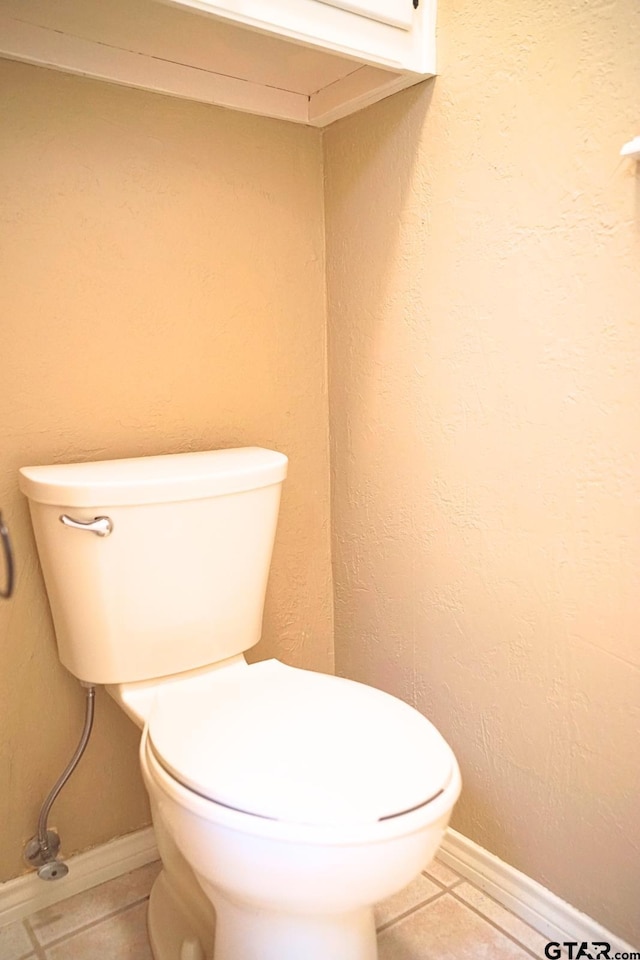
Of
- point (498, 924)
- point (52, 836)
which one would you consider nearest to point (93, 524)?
point (52, 836)

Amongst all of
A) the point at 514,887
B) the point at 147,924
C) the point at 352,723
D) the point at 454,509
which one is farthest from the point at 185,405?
the point at 514,887

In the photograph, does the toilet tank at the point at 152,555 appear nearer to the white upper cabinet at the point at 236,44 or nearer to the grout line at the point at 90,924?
the grout line at the point at 90,924

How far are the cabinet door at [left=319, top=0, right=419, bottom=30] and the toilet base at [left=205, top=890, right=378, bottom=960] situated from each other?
1.32 meters

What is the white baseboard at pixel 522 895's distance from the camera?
1.18m

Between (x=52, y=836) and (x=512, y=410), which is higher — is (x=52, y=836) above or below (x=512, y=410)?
below

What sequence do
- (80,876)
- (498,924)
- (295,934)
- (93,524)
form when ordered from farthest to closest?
(80,876)
(498,924)
(93,524)
(295,934)

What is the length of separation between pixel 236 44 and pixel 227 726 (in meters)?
1.12

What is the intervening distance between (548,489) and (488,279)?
36cm

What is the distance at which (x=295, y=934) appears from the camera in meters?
0.98

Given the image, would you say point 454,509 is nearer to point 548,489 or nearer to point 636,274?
point 548,489

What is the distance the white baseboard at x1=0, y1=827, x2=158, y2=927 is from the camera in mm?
1327

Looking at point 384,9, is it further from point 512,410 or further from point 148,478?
point 148,478

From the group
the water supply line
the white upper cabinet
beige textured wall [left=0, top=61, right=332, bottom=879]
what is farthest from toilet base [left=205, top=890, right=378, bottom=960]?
the white upper cabinet

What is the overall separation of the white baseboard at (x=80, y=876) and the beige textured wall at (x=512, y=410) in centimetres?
58
